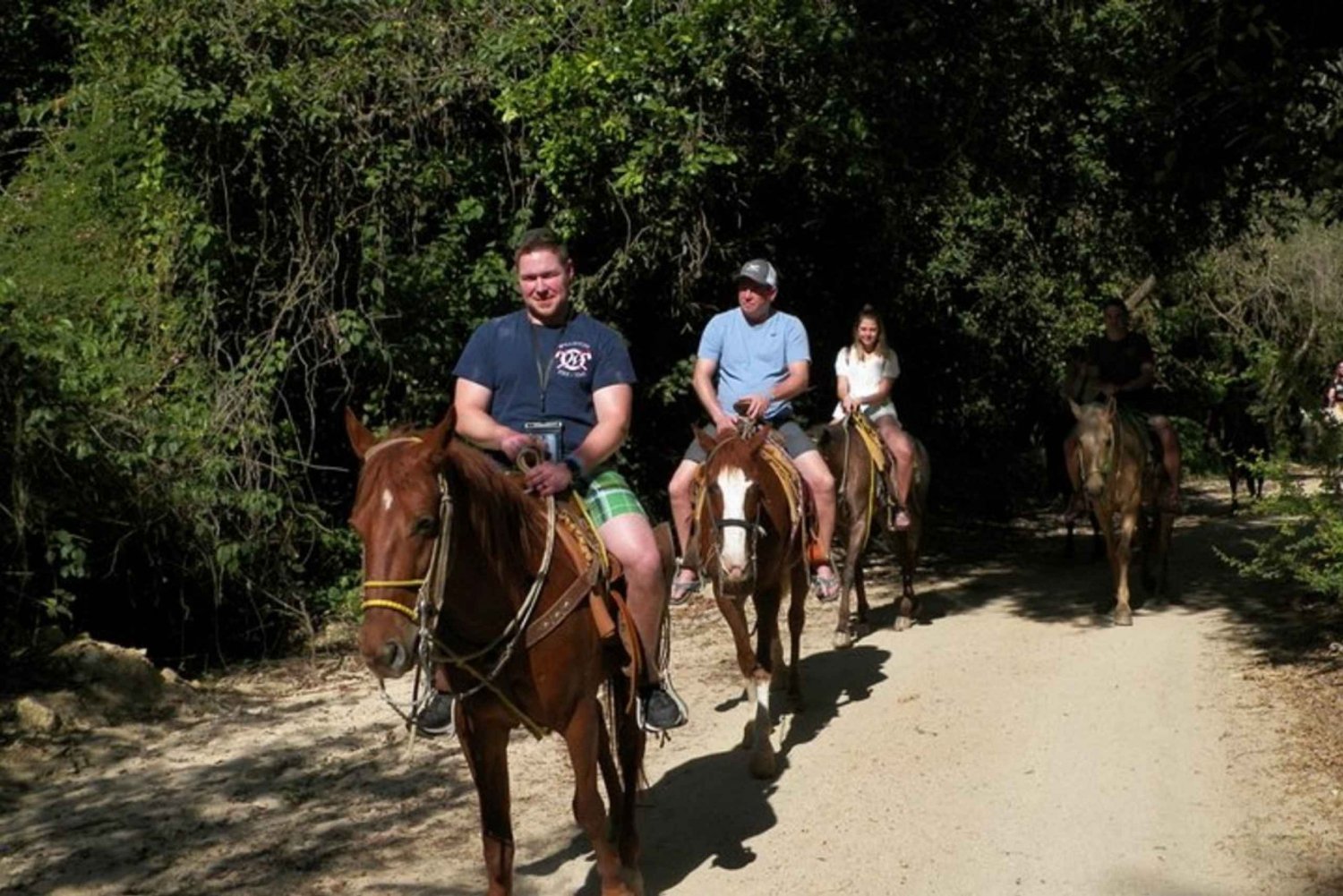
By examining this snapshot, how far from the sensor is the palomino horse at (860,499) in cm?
1306

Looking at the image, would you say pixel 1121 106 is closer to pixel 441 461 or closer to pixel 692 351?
pixel 692 351

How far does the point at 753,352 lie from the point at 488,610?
4.73m

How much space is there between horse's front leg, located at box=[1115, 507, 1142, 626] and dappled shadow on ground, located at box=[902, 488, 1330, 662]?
155 millimetres

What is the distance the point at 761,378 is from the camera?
34.0ft

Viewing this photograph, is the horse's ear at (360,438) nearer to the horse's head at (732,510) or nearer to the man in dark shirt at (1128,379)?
the horse's head at (732,510)

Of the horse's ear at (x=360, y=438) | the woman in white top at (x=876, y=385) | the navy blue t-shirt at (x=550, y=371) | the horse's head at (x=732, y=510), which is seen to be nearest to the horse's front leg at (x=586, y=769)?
the navy blue t-shirt at (x=550, y=371)

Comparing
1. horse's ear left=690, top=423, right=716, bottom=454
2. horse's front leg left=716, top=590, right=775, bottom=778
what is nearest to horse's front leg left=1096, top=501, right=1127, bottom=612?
horse's front leg left=716, top=590, right=775, bottom=778

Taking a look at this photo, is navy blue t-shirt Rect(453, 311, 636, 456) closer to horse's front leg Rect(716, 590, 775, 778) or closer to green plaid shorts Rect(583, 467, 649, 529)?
green plaid shorts Rect(583, 467, 649, 529)

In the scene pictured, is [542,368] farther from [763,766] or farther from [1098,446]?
[1098,446]

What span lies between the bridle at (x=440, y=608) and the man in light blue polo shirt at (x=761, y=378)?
3745mm

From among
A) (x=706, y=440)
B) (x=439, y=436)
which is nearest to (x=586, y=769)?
(x=439, y=436)

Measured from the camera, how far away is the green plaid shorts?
689cm

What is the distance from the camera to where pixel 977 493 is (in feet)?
74.4

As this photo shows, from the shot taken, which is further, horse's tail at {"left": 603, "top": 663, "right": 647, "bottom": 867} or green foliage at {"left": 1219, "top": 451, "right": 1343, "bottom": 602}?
green foliage at {"left": 1219, "top": 451, "right": 1343, "bottom": 602}
